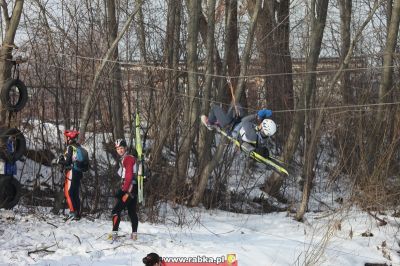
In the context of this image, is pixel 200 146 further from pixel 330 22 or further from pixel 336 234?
pixel 330 22

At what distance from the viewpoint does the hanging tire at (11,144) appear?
474 inches

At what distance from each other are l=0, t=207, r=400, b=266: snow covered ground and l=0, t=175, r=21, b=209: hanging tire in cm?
38

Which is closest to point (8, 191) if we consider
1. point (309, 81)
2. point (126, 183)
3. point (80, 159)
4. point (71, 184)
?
point (71, 184)

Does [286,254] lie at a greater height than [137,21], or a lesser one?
lesser

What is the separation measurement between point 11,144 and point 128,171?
3.11 m

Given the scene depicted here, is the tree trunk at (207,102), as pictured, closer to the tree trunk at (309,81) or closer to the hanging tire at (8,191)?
the tree trunk at (309,81)

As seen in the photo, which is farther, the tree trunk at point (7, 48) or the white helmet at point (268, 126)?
the tree trunk at point (7, 48)

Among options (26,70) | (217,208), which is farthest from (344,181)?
(26,70)

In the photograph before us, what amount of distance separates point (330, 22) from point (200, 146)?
34.2 feet

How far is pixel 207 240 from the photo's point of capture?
12.3 meters

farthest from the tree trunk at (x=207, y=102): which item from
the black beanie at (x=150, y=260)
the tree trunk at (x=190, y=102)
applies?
the black beanie at (x=150, y=260)

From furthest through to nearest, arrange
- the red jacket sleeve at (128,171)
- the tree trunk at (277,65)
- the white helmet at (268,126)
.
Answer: the tree trunk at (277,65) < the white helmet at (268,126) < the red jacket sleeve at (128,171)

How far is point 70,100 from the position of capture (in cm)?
1784

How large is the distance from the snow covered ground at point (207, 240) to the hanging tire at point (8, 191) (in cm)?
38
